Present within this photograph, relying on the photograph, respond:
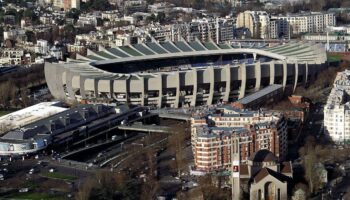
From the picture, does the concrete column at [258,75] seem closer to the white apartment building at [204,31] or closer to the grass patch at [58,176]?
the grass patch at [58,176]

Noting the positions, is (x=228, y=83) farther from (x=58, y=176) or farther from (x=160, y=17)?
(x=160, y=17)

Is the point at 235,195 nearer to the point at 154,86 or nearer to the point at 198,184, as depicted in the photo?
the point at 198,184

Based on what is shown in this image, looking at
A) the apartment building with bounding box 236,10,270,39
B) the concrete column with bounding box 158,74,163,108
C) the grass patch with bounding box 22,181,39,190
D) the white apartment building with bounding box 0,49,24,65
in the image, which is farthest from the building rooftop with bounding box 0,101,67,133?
the apartment building with bounding box 236,10,270,39

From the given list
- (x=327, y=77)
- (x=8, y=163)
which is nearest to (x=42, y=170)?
(x=8, y=163)

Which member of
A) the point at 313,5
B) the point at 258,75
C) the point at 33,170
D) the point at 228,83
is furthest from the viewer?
the point at 313,5

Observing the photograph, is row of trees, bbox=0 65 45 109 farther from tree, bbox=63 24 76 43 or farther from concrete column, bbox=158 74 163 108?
tree, bbox=63 24 76 43

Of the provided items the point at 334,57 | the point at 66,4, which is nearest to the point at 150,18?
the point at 66,4
